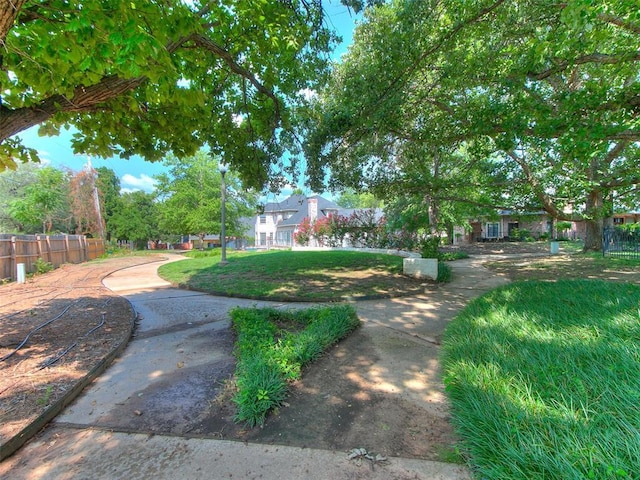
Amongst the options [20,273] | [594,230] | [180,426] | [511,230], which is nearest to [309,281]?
[180,426]

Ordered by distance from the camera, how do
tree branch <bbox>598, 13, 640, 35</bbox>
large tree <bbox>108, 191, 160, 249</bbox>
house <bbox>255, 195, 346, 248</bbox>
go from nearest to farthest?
tree branch <bbox>598, 13, 640, 35</bbox> < house <bbox>255, 195, 346, 248</bbox> < large tree <bbox>108, 191, 160, 249</bbox>

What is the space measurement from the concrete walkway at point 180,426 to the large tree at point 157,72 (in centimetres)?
275

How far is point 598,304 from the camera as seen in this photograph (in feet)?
13.9

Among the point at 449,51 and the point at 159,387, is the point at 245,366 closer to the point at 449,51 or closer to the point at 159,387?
the point at 159,387

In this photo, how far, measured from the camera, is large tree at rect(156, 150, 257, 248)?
27312 mm

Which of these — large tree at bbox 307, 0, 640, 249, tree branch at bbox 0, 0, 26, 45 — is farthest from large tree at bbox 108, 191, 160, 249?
tree branch at bbox 0, 0, 26, 45

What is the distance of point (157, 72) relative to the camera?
2.61 m

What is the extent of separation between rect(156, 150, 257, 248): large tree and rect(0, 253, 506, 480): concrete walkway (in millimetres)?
23191

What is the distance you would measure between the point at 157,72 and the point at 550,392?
157 inches

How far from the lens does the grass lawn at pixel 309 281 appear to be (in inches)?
→ 292

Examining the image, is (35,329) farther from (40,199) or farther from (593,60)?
(40,199)

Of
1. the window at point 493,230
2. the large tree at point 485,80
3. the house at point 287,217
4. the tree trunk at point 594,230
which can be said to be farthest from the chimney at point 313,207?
the large tree at point 485,80

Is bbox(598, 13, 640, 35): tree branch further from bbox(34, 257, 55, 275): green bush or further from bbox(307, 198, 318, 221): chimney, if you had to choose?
bbox(307, 198, 318, 221): chimney

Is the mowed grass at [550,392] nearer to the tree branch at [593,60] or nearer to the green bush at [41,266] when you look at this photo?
the tree branch at [593,60]
